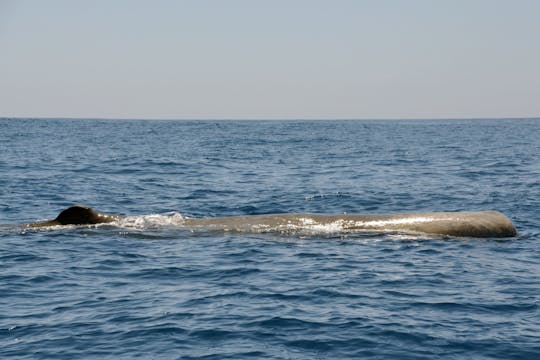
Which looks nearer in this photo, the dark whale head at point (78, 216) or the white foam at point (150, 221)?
the dark whale head at point (78, 216)

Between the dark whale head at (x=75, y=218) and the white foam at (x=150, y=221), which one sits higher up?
the dark whale head at (x=75, y=218)

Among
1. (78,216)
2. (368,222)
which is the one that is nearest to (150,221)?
(78,216)

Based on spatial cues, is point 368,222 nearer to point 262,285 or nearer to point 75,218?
point 262,285

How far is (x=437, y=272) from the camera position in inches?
662

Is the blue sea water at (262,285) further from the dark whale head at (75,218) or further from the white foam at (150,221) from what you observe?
the dark whale head at (75,218)

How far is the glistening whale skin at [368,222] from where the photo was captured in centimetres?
2119

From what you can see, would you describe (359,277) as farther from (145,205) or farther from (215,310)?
(145,205)

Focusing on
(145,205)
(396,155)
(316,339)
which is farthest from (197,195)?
(396,155)

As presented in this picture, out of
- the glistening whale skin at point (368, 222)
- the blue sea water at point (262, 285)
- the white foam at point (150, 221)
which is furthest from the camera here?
the white foam at point (150, 221)

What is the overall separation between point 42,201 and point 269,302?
17793mm

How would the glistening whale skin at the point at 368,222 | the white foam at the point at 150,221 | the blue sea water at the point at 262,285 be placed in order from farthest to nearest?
the white foam at the point at 150,221 < the glistening whale skin at the point at 368,222 < the blue sea water at the point at 262,285

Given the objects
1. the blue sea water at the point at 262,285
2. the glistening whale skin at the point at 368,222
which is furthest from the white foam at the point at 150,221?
the glistening whale skin at the point at 368,222

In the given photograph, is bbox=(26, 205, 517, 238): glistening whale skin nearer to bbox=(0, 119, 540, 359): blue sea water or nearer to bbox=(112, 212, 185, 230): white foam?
bbox=(112, 212, 185, 230): white foam

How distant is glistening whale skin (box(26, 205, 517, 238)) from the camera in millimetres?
21188
